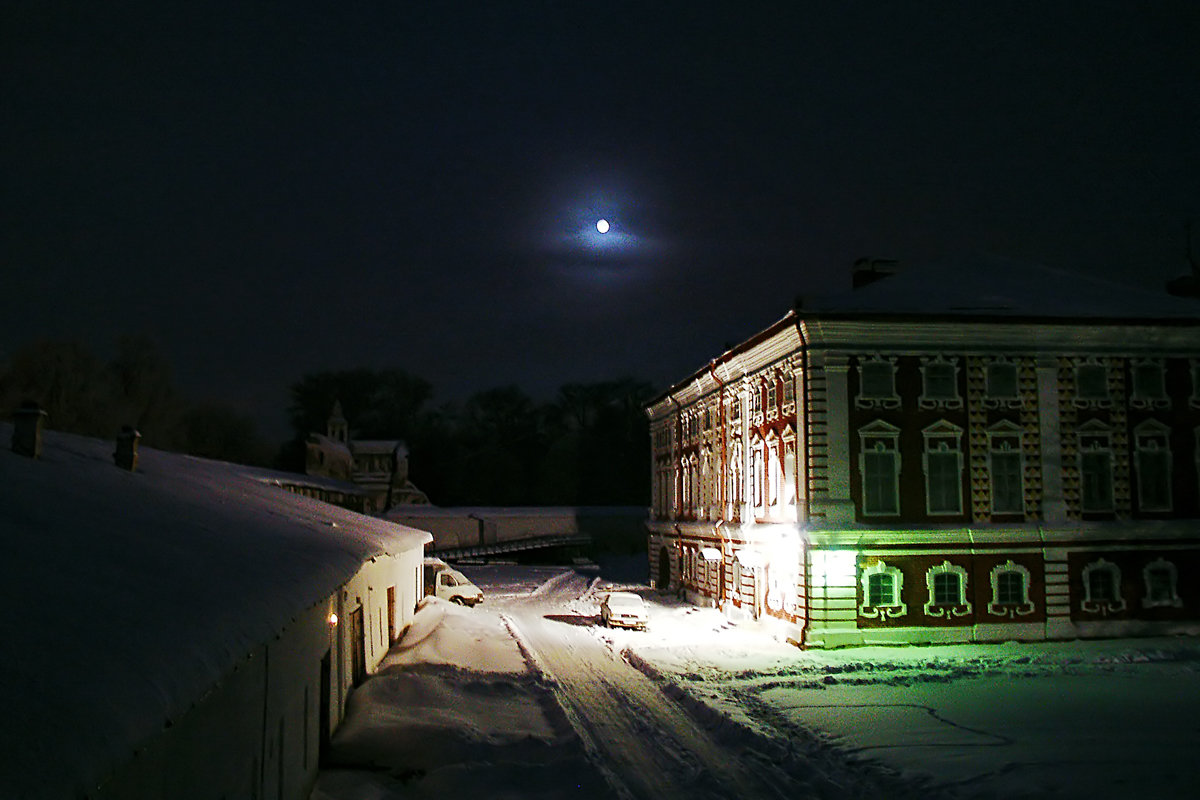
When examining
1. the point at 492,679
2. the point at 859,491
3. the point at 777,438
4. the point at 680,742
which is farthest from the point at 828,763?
the point at 777,438

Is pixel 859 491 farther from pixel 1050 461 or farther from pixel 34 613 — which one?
pixel 34 613

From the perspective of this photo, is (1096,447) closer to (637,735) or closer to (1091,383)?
(1091,383)

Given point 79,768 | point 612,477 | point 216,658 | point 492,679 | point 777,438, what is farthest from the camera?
point 612,477

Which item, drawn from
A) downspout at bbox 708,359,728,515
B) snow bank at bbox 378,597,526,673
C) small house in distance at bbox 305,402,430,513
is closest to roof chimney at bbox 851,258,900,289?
downspout at bbox 708,359,728,515

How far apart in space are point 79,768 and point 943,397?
92.6 ft

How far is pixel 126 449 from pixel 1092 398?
2752 centimetres

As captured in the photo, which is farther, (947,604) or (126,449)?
(947,604)

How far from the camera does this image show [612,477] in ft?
276

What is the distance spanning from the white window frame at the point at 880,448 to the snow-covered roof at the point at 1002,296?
11.5 feet

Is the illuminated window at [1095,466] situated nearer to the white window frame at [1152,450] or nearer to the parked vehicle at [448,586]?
the white window frame at [1152,450]

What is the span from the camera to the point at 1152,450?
3089 centimetres

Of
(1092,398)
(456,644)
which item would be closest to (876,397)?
(1092,398)

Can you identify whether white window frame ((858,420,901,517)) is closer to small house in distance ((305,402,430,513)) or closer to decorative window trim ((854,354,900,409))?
decorative window trim ((854,354,900,409))

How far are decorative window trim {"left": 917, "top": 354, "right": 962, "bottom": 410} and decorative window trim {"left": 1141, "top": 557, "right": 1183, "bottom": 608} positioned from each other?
799 centimetres
